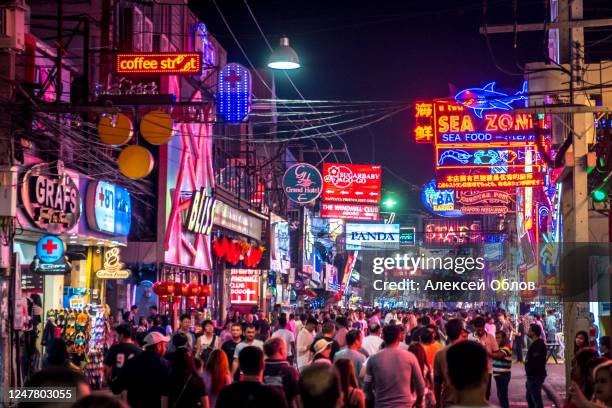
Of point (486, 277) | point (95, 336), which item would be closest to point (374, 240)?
point (486, 277)

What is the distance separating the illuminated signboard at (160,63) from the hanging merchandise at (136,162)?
2946mm

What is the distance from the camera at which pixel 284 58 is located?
73.6 ft

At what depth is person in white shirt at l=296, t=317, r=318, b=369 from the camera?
1689cm

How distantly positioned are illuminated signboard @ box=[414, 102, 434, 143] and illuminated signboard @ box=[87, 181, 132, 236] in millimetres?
8860

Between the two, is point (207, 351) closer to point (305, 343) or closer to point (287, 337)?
point (305, 343)

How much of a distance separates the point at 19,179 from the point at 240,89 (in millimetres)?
7185

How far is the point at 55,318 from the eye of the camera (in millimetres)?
21984

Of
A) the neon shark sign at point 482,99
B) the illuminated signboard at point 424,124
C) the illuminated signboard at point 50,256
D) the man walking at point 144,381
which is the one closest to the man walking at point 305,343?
the man walking at point 144,381

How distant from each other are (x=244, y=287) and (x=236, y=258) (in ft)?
4.44

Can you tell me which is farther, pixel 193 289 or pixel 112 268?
pixel 193 289

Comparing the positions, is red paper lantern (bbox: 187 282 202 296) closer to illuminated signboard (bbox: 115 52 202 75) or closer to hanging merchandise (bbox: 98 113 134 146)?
hanging merchandise (bbox: 98 113 134 146)

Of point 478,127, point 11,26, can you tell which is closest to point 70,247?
point 11,26

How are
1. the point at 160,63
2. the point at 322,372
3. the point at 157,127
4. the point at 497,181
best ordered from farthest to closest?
the point at 497,181 < the point at 157,127 < the point at 160,63 < the point at 322,372

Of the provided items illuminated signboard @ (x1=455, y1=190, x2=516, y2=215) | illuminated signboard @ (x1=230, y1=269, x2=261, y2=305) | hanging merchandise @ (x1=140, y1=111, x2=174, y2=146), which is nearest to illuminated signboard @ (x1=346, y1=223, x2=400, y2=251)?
illuminated signboard @ (x1=455, y1=190, x2=516, y2=215)
